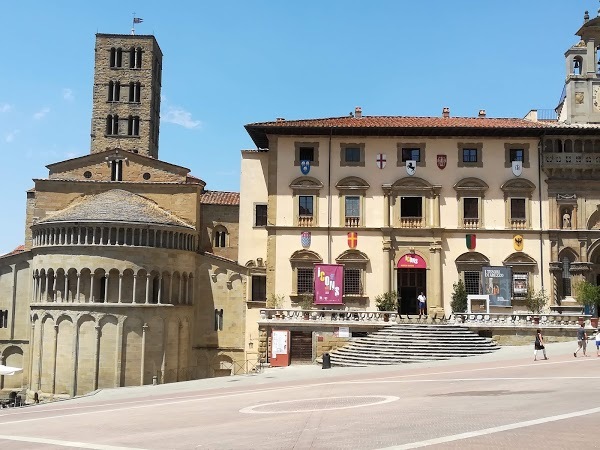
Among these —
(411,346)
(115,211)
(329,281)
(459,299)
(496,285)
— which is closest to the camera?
(411,346)

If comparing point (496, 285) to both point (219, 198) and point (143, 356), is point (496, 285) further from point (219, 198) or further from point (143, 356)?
point (143, 356)

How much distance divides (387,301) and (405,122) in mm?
13602

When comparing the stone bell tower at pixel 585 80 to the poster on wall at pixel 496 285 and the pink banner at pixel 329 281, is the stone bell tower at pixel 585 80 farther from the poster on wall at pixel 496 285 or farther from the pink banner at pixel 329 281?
the pink banner at pixel 329 281

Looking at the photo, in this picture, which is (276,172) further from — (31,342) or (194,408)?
(194,408)

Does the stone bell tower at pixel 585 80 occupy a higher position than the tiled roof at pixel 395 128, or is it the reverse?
the stone bell tower at pixel 585 80

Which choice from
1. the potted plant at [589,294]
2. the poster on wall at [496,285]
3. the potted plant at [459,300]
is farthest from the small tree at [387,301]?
the potted plant at [589,294]

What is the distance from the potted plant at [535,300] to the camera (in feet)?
149

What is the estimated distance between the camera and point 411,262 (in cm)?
4762

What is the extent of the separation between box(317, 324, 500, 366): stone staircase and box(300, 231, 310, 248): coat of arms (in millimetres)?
8313

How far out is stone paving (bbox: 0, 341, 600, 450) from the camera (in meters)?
15.4

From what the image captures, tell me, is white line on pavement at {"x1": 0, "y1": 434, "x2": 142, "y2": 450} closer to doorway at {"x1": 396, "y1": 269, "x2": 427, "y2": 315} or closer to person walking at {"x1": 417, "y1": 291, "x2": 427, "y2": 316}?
person walking at {"x1": 417, "y1": 291, "x2": 427, "y2": 316}

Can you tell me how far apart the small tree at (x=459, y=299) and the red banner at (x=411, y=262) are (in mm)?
2822

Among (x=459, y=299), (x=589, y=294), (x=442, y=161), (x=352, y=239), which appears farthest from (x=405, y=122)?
(x=589, y=294)

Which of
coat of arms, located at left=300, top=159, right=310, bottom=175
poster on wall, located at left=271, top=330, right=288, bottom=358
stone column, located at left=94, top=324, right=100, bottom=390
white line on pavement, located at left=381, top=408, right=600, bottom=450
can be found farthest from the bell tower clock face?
stone column, located at left=94, top=324, right=100, bottom=390
